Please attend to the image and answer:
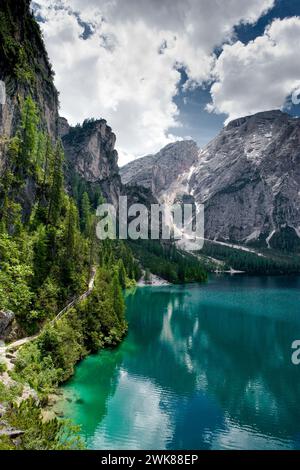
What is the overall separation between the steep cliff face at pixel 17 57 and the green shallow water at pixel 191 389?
42.5 meters

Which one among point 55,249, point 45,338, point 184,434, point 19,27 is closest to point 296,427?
point 184,434

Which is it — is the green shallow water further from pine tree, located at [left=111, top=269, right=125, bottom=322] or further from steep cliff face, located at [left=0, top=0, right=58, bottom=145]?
steep cliff face, located at [left=0, top=0, right=58, bottom=145]

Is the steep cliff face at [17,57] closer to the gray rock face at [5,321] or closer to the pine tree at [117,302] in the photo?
the gray rock face at [5,321]

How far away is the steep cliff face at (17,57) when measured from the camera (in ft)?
193

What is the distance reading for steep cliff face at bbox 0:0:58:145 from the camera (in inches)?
2317

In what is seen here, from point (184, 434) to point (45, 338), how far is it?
1914cm

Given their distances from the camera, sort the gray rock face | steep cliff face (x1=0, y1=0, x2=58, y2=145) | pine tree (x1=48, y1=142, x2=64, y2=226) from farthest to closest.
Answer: pine tree (x1=48, y1=142, x2=64, y2=226) → steep cliff face (x1=0, y1=0, x2=58, y2=145) → the gray rock face

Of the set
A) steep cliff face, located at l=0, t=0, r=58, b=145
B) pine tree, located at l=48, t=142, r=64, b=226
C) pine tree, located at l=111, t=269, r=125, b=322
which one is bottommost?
pine tree, located at l=111, t=269, r=125, b=322

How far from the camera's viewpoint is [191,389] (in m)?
41.6

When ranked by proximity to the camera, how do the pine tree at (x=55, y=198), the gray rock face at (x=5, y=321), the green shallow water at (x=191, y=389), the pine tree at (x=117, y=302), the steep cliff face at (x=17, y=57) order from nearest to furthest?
the green shallow water at (x=191, y=389) < the gray rock face at (x=5, y=321) < the steep cliff face at (x=17, y=57) < the pine tree at (x=117, y=302) < the pine tree at (x=55, y=198)

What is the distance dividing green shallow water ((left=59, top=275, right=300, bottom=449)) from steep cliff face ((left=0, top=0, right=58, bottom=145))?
42546 mm

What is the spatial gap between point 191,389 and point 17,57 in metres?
64.6

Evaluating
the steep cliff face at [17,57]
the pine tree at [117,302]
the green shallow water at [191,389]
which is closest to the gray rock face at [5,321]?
the green shallow water at [191,389]

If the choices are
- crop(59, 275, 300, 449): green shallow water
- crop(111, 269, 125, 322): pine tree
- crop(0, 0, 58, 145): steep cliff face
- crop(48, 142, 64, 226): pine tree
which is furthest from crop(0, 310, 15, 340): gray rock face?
crop(0, 0, 58, 145): steep cliff face
